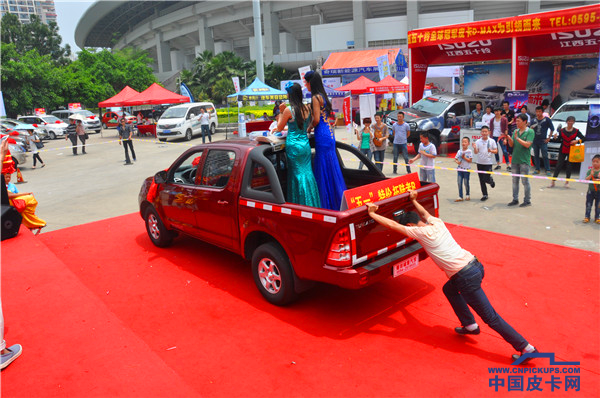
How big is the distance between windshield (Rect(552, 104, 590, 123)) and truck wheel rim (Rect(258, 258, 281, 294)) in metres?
11.3

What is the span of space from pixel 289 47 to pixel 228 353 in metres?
53.8

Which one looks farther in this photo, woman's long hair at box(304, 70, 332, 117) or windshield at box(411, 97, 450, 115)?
windshield at box(411, 97, 450, 115)

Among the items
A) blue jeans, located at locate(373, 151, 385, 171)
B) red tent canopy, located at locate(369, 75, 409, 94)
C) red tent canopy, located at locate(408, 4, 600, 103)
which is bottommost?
blue jeans, located at locate(373, 151, 385, 171)

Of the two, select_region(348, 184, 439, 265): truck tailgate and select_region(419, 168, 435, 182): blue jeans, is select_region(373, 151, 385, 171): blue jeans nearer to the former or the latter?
select_region(419, 168, 435, 182): blue jeans

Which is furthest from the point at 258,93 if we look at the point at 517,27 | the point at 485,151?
the point at 485,151

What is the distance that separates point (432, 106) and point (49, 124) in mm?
26130

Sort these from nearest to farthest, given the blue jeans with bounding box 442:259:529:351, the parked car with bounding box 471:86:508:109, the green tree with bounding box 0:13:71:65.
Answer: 1. the blue jeans with bounding box 442:259:529:351
2. the parked car with bounding box 471:86:508:109
3. the green tree with bounding box 0:13:71:65

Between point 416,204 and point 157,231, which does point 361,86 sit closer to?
point 157,231

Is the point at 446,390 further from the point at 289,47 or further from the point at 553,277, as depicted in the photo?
the point at 289,47

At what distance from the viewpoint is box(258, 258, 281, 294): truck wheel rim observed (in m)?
4.84

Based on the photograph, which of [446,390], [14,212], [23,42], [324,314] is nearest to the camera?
[446,390]

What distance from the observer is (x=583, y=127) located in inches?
470

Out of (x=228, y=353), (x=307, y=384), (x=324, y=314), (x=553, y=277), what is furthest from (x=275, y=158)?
(x=553, y=277)

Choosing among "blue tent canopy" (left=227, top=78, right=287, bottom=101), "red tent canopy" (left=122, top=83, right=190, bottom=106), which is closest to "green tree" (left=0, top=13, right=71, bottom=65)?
"red tent canopy" (left=122, top=83, right=190, bottom=106)
